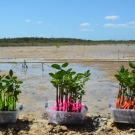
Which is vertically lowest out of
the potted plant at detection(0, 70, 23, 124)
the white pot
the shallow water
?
the shallow water

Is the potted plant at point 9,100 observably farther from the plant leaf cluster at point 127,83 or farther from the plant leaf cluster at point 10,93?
the plant leaf cluster at point 127,83

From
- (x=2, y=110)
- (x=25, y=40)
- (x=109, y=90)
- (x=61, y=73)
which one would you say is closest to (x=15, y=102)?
(x=2, y=110)

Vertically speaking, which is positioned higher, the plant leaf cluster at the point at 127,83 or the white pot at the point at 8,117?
the plant leaf cluster at the point at 127,83

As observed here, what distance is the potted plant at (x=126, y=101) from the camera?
14.6ft

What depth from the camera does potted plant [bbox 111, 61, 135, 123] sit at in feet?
14.6

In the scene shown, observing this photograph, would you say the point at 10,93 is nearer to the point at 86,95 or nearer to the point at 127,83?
the point at 127,83

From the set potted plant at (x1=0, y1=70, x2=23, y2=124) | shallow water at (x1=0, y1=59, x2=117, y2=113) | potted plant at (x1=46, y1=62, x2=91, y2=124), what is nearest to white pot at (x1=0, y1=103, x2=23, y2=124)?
potted plant at (x1=0, y1=70, x2=23, y2=124)

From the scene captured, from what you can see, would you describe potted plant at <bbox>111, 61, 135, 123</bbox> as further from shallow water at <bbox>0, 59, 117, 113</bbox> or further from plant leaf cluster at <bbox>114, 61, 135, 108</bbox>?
shallow water at <bbox>0, 59, 117, 113</bbox>

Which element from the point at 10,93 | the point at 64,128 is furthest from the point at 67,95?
the point at 10,93

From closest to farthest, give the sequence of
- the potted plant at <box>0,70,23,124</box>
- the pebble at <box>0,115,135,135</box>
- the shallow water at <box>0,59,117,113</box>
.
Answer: the pebble at <box>0,115,135,135</box>
the potted plant at <box>0,70,23,124</box>
the shallow water at <box>0,59,117,113</box>

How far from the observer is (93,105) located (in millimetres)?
7172

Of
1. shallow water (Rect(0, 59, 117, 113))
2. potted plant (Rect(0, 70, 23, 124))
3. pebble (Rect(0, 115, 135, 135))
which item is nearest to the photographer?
pebble (Rect(0, 115, 135, 135))

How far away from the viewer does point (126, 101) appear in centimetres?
468

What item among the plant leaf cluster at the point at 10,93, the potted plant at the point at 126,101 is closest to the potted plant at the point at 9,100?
the plant leaf cluster at the point at 10,93
